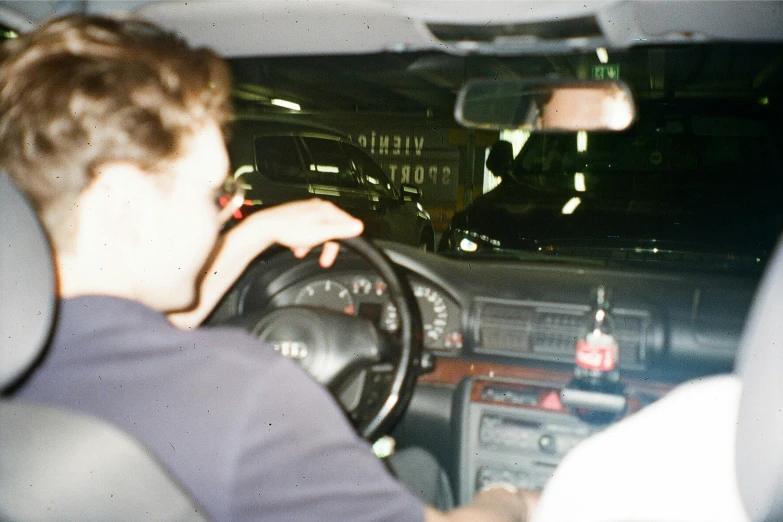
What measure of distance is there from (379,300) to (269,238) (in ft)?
1.73

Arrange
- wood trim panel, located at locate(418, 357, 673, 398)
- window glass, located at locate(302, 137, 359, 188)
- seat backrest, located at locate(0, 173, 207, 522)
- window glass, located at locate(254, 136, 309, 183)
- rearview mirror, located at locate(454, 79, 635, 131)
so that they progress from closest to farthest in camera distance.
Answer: seat backrest, located at locate(0, 173, 207, 522)
rearview mirror, located at locate(454, 79, 635, 131)
wood trim panel, located at locate(418, 357, 673, 398)
window glass, located at locate(254, 136, 309, 183)
window glass, located at locate(302, 137, 359, 188)

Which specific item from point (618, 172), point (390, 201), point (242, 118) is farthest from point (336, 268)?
point (390, 201)

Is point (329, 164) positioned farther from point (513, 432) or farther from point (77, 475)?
point (77, 475)

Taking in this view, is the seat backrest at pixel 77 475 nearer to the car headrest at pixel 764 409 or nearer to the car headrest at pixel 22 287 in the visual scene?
the car headrest at pixel 22 287

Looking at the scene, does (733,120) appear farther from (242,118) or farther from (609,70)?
(242,118)

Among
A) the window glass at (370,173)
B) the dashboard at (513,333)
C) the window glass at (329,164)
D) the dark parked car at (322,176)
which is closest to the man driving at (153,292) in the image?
the dashboard at (513,333)

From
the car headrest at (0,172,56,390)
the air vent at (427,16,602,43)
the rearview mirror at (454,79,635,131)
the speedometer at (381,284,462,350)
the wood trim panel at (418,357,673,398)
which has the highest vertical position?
the air vent at (427,16,602,43)

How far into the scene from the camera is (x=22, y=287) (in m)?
1.16

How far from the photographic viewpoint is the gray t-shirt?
1081 mm

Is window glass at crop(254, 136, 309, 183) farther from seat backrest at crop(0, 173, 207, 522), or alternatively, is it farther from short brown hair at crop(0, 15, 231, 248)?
seat backrest at crop(0, 173, 207, 522)

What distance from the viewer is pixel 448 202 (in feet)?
52.0

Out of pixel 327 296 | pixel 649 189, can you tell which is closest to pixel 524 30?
pixel 327 296

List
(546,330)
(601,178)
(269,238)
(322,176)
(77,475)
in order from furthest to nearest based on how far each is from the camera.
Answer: (322,176) → (601,178) → (546,330) → (269,238) → (77,475)

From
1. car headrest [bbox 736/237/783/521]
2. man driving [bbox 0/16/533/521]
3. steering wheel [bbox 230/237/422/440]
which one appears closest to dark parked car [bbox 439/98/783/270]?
steering wheel [bbox 230/237/422/440]
